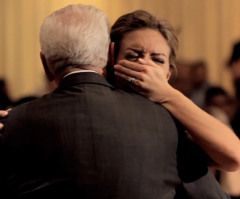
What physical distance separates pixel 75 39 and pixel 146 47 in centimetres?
35

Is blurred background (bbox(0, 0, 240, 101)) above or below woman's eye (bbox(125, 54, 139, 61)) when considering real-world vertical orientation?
below

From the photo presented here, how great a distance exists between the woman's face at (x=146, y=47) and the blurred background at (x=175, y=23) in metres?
5.22

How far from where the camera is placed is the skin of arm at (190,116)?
1716mm

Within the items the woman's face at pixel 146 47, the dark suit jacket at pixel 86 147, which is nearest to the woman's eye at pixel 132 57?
the woman's face at pixel 146 47

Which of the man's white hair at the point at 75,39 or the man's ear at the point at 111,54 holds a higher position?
the man's white hair at the point at 75,39

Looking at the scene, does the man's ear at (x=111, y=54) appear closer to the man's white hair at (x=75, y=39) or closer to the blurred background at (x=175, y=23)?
the man's white hair at (x=75, y=39)

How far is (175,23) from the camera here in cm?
717

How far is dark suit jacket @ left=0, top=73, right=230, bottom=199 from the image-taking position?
5.33 ft

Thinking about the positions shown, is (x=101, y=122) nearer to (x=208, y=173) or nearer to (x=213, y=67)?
(x=208, y=173)

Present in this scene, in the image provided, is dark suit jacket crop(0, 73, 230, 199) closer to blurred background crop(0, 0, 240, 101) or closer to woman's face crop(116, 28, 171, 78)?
woman's face crop(116, 28, 171, 78)

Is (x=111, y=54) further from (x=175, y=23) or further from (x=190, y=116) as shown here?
(x=175, y=23)

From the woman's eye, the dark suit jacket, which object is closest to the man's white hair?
the dark suit jacket

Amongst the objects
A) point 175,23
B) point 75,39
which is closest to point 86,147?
point 75,39

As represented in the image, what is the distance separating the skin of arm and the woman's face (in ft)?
0.55
